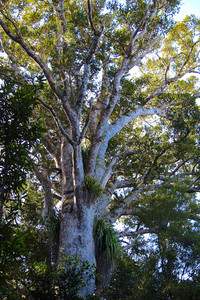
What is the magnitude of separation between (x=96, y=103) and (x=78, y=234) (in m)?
5.02

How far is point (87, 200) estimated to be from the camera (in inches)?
265

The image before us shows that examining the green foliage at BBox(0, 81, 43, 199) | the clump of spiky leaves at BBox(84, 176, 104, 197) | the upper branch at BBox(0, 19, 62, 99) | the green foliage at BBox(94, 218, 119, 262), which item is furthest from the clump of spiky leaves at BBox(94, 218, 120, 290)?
the upper branch at BBox(0, 19, 62, 99)

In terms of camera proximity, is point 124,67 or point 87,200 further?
point 124,67

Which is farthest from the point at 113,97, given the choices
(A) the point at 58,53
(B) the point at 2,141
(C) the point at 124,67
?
(B) the point at 2,141

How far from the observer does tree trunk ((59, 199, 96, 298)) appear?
600 cm

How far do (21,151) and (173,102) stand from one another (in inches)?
347

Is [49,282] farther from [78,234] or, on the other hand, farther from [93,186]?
[93,186]

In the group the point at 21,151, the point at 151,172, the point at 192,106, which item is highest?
the point at 192,106

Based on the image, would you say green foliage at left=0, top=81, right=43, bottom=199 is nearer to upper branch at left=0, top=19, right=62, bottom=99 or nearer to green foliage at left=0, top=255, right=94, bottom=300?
green foliage at left=0, top=255, right=94, bottom=300

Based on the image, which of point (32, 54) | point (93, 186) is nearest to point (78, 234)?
point (93, 186)

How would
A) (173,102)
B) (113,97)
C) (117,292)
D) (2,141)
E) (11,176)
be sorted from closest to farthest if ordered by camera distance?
(11,176) → (2,141) → (117,292) → (113,97) → (173,102)

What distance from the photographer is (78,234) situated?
6266 millimetres

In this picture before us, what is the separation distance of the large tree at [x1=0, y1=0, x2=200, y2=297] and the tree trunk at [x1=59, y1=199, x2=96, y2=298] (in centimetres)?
2

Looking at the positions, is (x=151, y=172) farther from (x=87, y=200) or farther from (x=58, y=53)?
(x=58, y=53)
